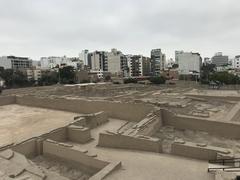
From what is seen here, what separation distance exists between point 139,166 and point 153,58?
70930 mm

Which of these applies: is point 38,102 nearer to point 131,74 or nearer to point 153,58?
point 131,74

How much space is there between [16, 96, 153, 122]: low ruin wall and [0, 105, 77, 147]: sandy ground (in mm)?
729

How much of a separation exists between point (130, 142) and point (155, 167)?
2.56m

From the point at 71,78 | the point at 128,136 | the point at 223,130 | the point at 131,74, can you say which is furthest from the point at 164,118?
the point at 131,74

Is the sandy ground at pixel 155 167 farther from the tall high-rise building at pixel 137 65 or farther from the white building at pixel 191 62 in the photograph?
the white building at pixel 191 62

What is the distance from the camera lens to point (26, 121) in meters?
17.4

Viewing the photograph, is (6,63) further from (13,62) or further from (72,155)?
(72,155)

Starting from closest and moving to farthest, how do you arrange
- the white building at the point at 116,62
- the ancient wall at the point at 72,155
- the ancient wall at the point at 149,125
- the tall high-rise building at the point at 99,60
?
the ancient wall at the point at 72,155 → the ancient wall at the point at 149,125 → the white building at the point at 116,62 → the tall high-rise building at the point at 99,60

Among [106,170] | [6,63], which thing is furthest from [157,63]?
[106,170]

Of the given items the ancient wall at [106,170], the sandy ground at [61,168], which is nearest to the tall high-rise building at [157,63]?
the sandy ground at [61,168]

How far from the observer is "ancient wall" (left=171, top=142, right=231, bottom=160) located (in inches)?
371

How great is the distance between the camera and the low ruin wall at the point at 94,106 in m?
17.0

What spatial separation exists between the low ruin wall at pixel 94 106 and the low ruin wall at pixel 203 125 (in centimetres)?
150

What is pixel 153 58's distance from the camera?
257ft
